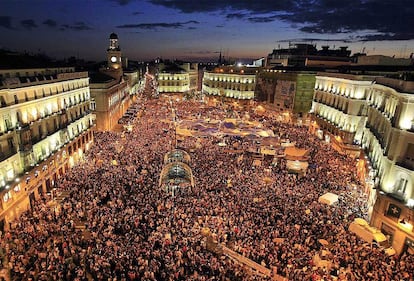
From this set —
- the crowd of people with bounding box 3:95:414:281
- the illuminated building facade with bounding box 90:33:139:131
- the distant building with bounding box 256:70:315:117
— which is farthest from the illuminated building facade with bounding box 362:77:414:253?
the illuminated building facade with bounding box 90:33:139:131

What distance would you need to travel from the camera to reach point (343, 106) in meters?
48.0

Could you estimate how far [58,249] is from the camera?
19.5 m

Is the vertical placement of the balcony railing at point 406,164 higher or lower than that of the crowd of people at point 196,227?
higher

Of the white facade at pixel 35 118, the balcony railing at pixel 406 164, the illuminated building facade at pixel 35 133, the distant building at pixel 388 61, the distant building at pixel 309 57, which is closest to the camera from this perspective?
the balcony railing at pixel 406 164

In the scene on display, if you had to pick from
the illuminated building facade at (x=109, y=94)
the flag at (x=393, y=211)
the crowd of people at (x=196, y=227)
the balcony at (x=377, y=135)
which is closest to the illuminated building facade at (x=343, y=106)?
the balcony at (x=377, y=135)

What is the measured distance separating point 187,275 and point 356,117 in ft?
125

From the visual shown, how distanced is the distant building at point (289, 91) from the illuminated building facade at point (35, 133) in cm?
4311

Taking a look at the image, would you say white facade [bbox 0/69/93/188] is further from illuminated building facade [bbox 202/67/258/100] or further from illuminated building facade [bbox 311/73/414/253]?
illuminated building facade [bbox 202/67/258/100]

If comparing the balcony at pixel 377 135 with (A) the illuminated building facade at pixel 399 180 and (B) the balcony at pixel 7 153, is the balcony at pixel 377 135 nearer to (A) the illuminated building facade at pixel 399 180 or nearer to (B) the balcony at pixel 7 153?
(A) the illuminated building facade at pixel 399 180

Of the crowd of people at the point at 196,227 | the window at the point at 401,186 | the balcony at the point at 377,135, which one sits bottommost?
the crowd of people at the point at 196,227

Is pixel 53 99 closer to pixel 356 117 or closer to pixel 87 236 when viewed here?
pixel 87 236

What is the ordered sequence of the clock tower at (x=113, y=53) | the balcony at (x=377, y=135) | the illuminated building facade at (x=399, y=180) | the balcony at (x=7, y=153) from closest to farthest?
1. the illuminated building facade at (x=399, y=180)
2. the balcony at (x=7, y=153)
3. the balcony at (x=377, y=135)
4. the clock tower at (x=113, y=53)

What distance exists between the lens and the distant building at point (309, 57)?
87250 mm

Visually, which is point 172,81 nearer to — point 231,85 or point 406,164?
point 231,85
